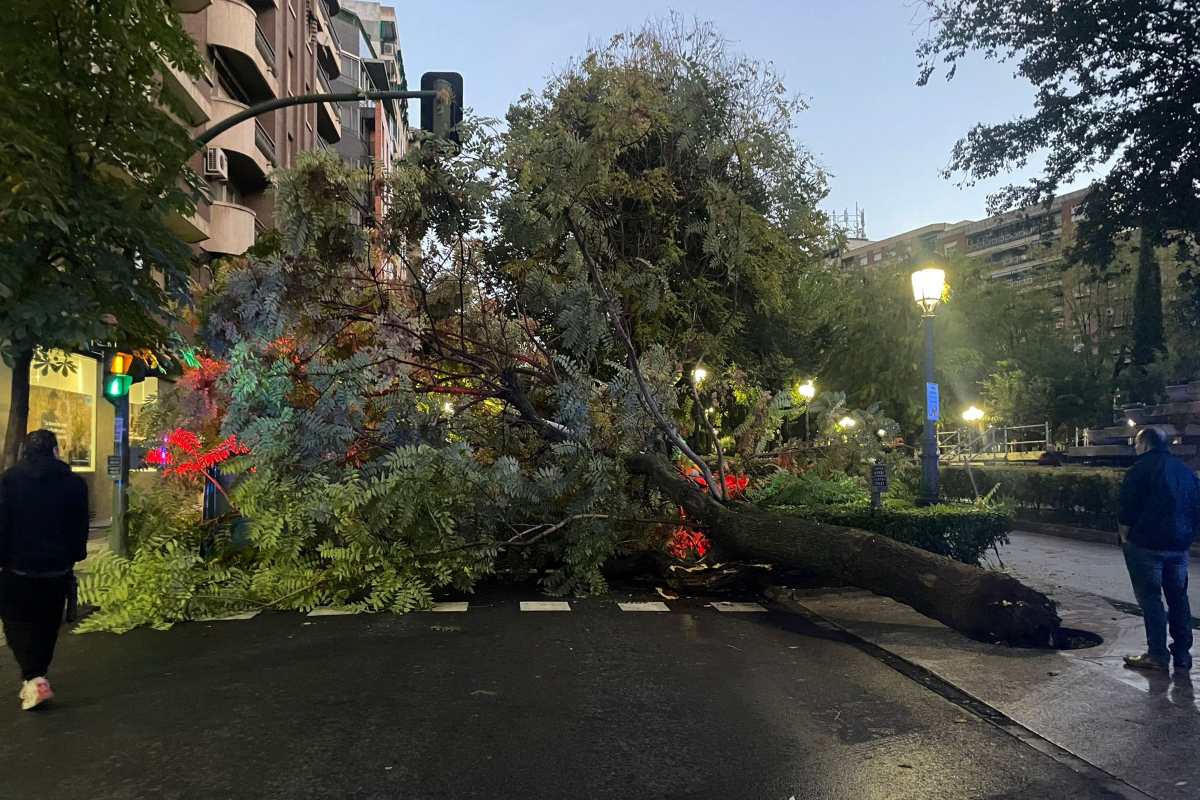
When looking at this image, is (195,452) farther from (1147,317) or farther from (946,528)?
(1147,317)

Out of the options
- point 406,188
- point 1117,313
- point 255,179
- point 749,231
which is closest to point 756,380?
point 749,231

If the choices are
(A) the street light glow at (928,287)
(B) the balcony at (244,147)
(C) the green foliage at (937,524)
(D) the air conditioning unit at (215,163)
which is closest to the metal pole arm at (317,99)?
(C) the green foliage at (937,524)

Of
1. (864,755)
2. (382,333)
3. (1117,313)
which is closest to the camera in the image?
(864,755)

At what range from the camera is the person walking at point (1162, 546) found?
6.04m

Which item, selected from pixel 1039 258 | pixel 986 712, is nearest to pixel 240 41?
pixel 986 712

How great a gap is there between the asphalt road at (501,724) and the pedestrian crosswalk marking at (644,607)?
51.3 inches

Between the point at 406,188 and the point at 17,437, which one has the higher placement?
the point at 406,188

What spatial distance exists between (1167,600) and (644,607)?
184 inches

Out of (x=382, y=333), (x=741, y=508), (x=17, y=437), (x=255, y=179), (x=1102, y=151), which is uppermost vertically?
(x=255, y=179)

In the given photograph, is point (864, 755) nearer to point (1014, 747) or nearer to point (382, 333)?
point (1014, 747)

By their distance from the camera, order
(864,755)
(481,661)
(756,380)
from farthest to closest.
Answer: (756,380) → (481,661) → (864,755)

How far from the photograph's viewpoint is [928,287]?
1180cm

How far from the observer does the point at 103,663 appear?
669 cm

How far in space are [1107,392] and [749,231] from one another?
28.4 meters
